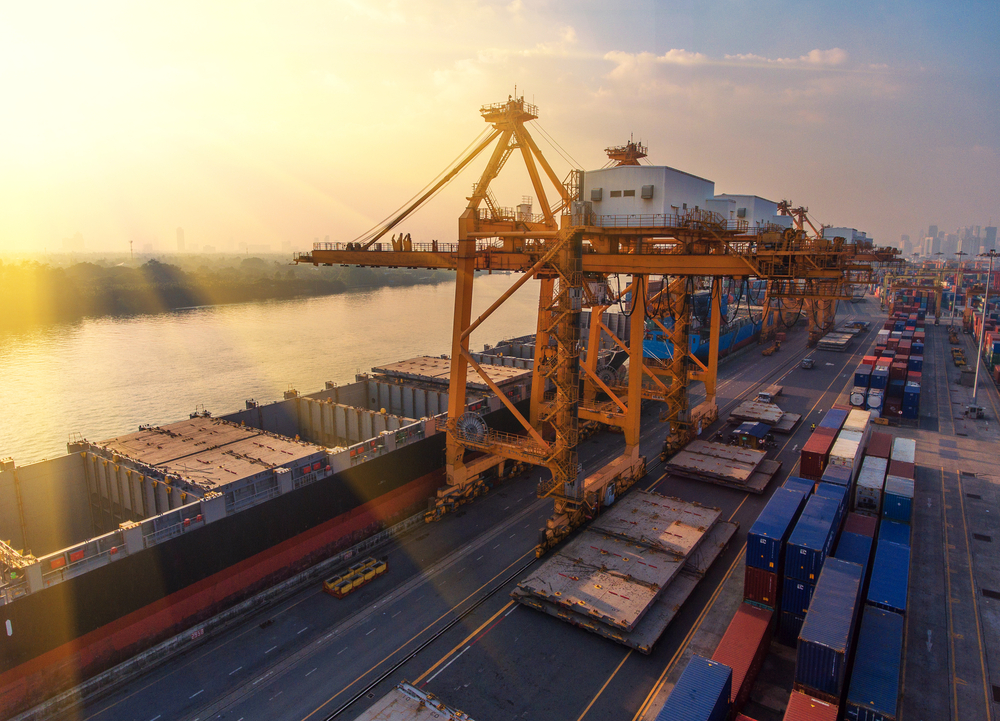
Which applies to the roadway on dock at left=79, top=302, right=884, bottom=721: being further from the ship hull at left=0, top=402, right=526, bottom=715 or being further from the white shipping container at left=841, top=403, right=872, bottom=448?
the white shipping container at left=841, top=403, right=872, bottom=448

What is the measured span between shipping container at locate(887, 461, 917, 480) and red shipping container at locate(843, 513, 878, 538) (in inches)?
292

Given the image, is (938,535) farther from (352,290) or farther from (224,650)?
(352,290)

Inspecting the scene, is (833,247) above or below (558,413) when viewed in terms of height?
above

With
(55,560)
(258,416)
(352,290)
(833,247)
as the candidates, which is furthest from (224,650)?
(352,290)

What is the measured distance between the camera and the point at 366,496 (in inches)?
1022

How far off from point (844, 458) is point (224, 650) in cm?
2877

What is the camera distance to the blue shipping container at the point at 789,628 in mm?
19031

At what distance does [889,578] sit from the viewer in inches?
762

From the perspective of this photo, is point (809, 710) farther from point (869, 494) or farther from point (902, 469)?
point (902, 469)

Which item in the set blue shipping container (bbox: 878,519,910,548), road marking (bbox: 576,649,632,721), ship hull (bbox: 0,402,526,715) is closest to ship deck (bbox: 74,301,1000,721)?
road marking (bbox: 576,649,632,721)

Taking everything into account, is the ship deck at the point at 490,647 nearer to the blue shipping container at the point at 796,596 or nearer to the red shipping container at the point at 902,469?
the blue shipping container at the point at 796,596

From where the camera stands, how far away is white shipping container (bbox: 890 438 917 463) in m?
32.8

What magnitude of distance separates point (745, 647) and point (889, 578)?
6456 millimetres

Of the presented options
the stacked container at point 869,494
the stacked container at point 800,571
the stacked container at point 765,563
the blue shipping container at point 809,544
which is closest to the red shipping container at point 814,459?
the stacked container at point 869,494
